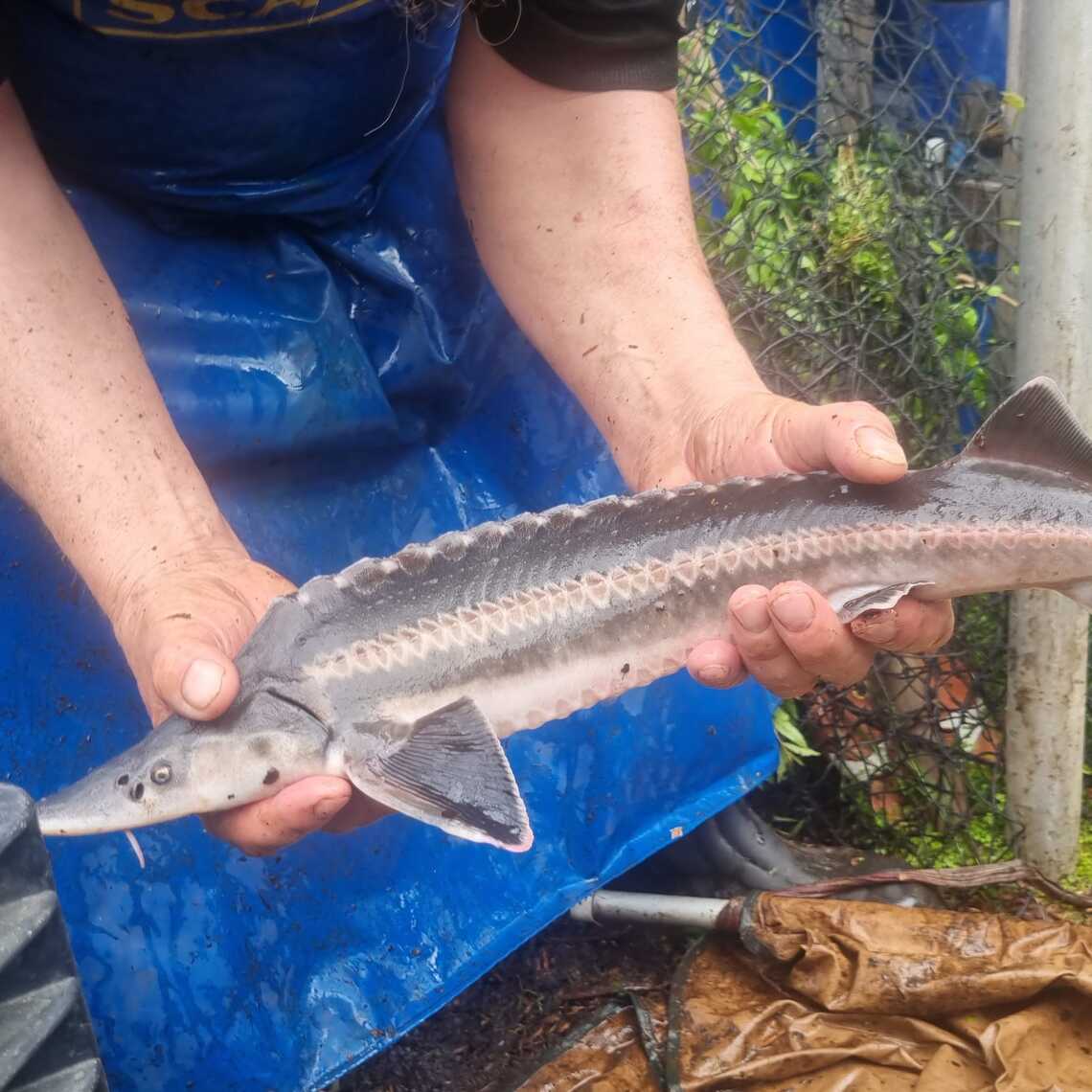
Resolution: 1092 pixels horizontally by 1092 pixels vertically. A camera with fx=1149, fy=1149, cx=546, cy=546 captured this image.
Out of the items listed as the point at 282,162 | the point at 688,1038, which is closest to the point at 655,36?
the point at 282,162

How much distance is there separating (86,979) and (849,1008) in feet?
4.15

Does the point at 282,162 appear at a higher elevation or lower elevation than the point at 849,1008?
higher

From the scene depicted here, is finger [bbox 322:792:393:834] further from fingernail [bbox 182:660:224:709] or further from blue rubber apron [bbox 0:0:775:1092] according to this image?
blue rubber apron [bbox 0:0:775:1092]

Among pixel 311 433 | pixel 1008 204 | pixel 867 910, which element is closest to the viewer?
pixel 867 910

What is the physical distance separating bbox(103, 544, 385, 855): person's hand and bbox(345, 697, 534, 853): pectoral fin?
61 millimetres

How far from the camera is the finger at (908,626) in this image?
5.33 feet

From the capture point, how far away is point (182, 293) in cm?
214

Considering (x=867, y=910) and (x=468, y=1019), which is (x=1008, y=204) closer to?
(x=867, y=910)

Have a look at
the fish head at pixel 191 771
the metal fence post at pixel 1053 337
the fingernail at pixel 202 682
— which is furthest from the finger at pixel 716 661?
the metal fence post at pixel 1053 337

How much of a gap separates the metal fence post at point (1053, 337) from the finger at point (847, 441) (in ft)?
3.18

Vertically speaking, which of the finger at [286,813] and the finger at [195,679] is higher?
the finger at [195,679]

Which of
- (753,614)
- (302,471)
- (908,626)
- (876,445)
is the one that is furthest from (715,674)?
(302,471)

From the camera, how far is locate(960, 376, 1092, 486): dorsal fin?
1.69 metres

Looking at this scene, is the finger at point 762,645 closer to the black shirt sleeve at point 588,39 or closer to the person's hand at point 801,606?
the person's hand at point 801,606
